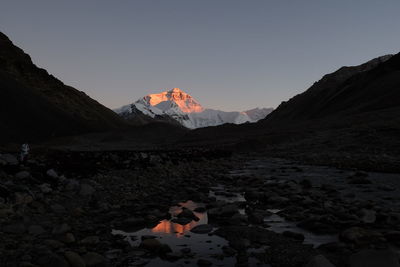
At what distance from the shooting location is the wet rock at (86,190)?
13656 mm

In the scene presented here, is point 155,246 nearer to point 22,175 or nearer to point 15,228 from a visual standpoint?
point 15,228

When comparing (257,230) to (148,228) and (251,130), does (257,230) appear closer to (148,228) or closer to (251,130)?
A: (148,228)

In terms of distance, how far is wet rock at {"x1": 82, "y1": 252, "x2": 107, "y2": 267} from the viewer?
7.32 m

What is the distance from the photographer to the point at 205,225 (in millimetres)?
10570

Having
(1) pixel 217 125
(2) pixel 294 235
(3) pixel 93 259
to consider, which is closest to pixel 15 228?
(3) pixel 93 259

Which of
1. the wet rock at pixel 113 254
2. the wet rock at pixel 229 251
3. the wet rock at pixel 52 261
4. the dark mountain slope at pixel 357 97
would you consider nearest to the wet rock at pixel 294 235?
the wet rock at pixel 229 251

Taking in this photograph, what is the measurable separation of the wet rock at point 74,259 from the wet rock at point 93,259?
0.12 meters

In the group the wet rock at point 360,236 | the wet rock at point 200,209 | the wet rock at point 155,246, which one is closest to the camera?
the wet rock at point 155,246

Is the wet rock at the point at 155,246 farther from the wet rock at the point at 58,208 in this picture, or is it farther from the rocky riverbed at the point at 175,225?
the wet rock at the point at 58,208

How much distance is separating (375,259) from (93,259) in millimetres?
5218

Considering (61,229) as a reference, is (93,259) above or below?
below

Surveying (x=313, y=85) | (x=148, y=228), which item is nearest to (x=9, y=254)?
(x=148, y=228)

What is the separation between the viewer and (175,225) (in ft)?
36.2

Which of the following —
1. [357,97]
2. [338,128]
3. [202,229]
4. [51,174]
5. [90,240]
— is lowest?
[202,229]
